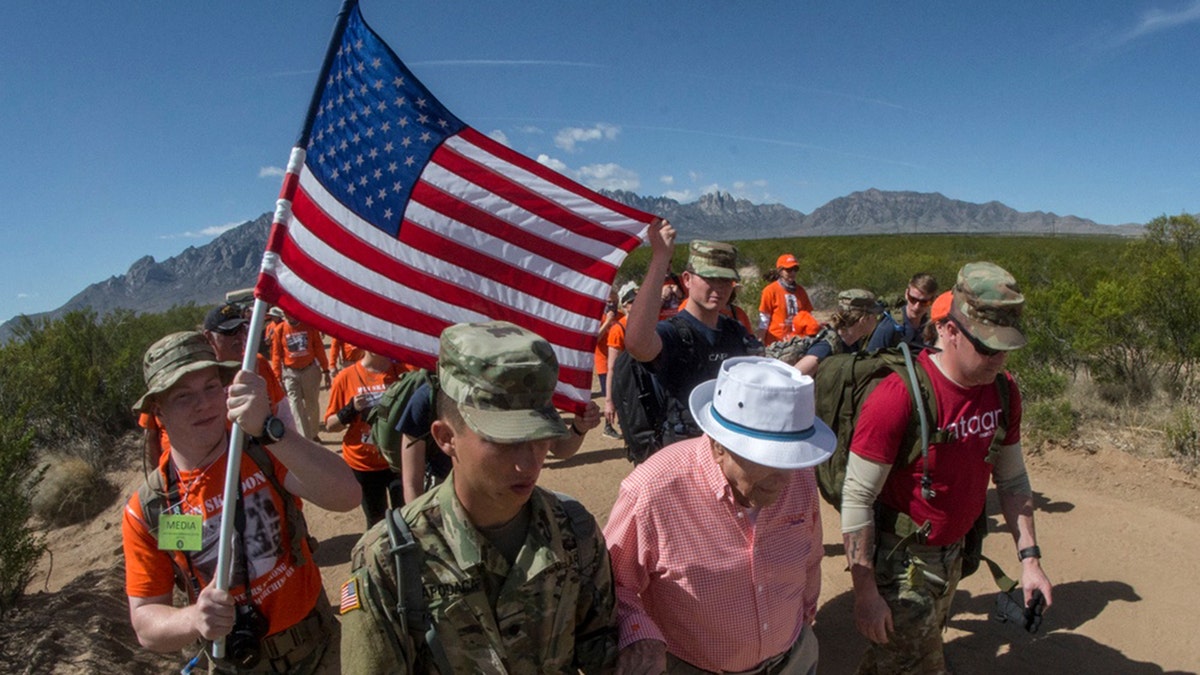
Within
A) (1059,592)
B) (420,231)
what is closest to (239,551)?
(420,231)

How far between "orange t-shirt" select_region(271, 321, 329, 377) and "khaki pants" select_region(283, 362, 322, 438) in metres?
0.08

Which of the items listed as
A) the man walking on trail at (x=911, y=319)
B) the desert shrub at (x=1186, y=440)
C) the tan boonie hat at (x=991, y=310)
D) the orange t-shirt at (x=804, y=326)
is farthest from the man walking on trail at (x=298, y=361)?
the desert shrub at (x=1186, y=440)

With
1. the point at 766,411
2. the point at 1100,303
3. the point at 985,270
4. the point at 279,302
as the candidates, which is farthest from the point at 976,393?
the point at 1100,303

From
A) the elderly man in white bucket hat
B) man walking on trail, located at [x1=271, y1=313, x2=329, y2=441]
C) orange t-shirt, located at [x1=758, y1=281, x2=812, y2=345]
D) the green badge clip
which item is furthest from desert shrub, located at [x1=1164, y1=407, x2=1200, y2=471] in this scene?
man walking on trail, located at [x1=271, y1=313, x2=329, y2=441]

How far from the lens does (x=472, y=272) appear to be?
9.87 ft

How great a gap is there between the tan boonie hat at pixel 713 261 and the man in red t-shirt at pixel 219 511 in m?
2.09

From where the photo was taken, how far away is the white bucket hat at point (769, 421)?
1.91m

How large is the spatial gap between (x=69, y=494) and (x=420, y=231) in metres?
8.27

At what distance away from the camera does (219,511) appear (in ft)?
7.45

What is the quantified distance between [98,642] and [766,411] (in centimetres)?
473

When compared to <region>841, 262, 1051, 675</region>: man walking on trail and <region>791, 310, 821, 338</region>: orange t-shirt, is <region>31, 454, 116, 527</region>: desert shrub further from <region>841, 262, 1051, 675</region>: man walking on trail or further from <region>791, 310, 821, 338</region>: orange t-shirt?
<region>841, 262, 1051, 675</region>: man walking on trail

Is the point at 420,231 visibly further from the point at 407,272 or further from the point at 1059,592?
the point at 1059,592

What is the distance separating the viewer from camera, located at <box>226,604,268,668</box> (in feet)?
7.21

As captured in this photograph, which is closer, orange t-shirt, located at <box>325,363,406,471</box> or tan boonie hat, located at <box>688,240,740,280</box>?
tan boonie hat, located at <box>688,240,740,280</box>
